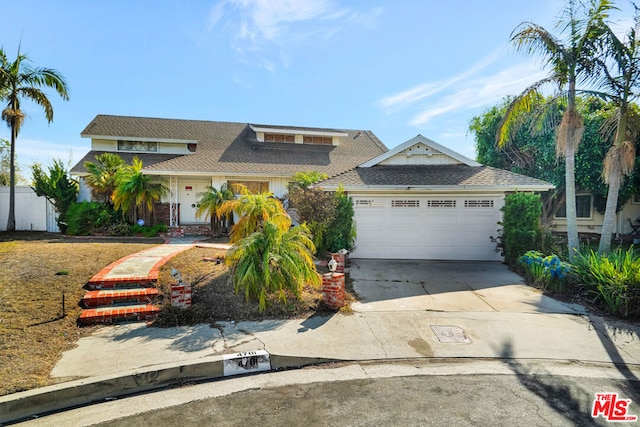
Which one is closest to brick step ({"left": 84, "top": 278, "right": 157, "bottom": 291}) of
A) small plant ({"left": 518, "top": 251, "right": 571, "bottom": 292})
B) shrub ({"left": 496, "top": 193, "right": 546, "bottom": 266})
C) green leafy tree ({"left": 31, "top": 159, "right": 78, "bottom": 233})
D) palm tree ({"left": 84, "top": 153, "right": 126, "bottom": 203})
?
palm tree ({"left": 84, "top": 153, "right": 126, "bottom": 203})

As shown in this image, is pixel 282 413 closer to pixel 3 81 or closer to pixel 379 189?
pixel 379 189

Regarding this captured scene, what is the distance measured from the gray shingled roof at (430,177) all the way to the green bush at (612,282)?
3.66 meters

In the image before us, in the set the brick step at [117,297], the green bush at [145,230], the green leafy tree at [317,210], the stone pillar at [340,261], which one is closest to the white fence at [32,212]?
the green bush at [145,230]

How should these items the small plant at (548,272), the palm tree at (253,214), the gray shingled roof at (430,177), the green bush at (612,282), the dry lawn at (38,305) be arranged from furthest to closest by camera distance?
the gray shingled roof at (430,177)
the small plant at (548,272)
the palm tree at (253,214)
the green bush at (612,282)
the dry lawn at (38,305)

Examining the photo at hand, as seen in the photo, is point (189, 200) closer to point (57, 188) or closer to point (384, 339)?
point (57, 188)

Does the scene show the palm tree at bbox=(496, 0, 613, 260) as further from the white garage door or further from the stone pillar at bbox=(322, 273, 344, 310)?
the stone pillar at bbox=(322, 273, 344, 310)

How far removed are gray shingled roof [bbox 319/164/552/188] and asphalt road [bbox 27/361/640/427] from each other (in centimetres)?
698

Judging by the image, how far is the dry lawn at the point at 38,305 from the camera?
389 centimetres

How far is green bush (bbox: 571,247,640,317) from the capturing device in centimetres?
611

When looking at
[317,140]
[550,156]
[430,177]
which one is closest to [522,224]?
[430,177]

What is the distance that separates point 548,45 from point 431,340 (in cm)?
852

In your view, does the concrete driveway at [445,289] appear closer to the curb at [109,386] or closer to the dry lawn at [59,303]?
the dry lawn at [59,303]

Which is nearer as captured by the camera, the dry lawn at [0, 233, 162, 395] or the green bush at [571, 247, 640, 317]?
the dry lawn at [0, 233, 162, 395]

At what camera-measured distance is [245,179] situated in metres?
15.6
